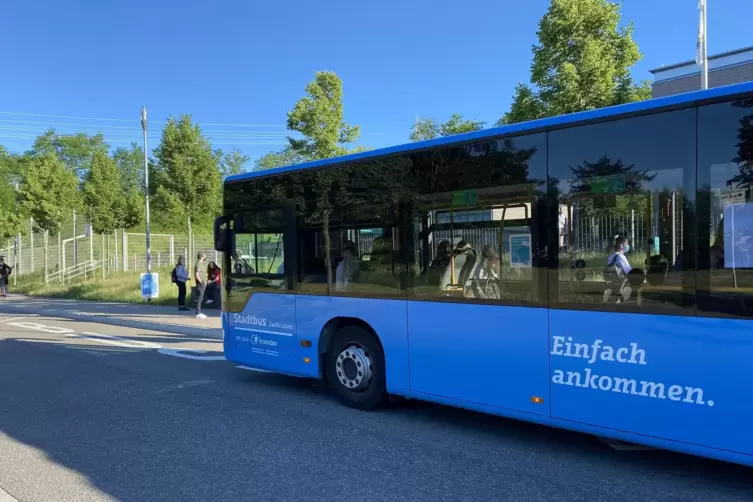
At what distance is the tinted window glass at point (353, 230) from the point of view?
605 cm

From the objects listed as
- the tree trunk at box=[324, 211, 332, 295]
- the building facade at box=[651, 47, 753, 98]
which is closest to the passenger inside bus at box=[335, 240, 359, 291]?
the tree trunk at box=[324, 211, 332, 295]

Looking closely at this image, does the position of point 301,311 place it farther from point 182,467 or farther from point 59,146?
point 59,146

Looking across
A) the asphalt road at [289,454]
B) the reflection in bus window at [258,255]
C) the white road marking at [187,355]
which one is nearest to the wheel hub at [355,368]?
the asphalt road at [289,454]

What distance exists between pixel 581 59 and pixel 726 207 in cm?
1037

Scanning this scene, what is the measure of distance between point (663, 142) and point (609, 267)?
101 cm

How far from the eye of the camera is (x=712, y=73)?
1902 cm

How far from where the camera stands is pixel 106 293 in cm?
2364

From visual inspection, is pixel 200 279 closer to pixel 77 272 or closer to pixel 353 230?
pixel 353 230

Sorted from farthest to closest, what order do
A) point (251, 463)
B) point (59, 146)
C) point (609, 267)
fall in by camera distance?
point (59, 146) < point (251, 463) < point (609, 267)

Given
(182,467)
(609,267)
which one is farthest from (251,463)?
(609,267)

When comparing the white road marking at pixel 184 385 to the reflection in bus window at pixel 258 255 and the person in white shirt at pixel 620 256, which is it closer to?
the reflection in bus window at pixel 258 255

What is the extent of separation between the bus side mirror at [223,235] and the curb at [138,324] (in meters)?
4.80

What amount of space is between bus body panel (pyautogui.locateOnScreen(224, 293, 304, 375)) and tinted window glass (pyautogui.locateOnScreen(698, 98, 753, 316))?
15.4 ft

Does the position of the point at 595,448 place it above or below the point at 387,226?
below
